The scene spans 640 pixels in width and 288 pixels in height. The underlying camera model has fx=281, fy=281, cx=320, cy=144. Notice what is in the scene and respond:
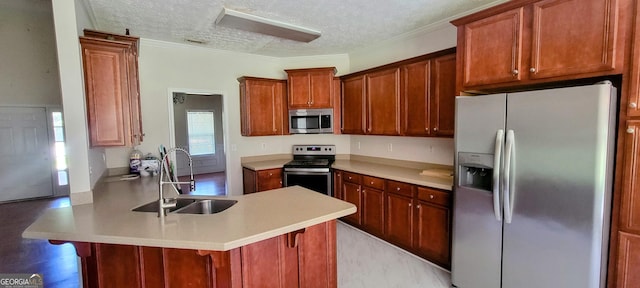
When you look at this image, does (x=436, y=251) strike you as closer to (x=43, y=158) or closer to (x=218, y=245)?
(x=218, y=245)

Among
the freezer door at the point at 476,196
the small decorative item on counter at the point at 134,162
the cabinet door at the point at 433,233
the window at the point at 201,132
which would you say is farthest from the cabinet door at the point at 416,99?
the window at the point at 201,132

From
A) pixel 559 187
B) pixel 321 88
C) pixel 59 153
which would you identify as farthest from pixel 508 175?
pixel 59 153

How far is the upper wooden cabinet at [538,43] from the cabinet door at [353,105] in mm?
1697

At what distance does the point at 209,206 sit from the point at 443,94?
254 cm

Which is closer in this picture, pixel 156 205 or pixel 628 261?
pixel 628 261

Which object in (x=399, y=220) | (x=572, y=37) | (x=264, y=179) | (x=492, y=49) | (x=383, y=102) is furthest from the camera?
(x=264, y=179)

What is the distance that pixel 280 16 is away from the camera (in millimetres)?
3006

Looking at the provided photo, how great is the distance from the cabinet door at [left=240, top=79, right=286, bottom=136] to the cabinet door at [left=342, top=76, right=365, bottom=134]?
1006mm

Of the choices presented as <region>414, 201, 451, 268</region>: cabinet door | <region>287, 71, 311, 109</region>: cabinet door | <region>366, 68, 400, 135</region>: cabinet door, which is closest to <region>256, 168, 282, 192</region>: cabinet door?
<region>287, 71, 311, 109</region>: cabinet door

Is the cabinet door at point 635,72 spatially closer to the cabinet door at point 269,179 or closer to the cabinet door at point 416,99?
the cabinet door at point 416,99

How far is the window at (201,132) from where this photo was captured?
852 cm

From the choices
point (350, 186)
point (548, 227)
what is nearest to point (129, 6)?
point (350, 186)

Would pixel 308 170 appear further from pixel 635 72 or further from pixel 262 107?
pixel 635 72

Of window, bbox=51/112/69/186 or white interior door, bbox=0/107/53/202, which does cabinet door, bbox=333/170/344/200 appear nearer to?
window, bbox=51/112/69/186
